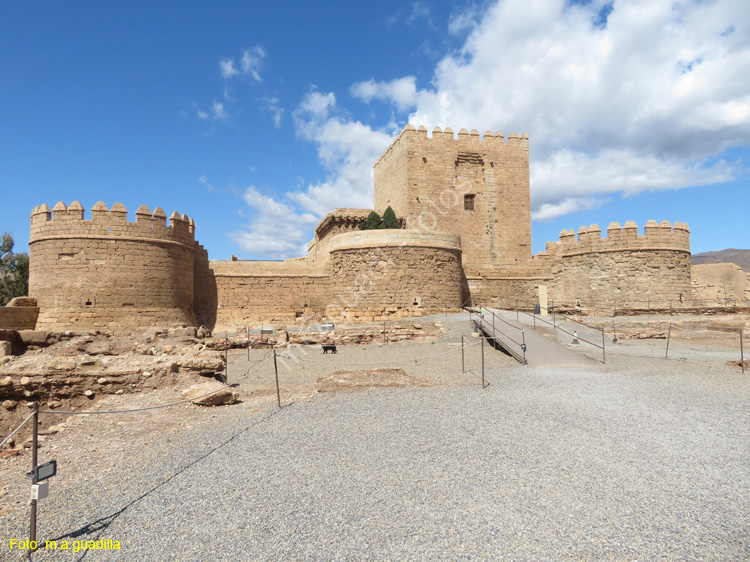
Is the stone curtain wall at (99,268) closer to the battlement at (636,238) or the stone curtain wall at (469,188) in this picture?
the stone curtain wall at (469,188)

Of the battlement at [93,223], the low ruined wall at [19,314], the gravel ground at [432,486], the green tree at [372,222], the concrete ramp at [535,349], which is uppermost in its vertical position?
the green tree at [372,222]

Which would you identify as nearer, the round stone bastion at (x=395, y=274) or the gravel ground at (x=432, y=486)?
the gravel ground at (x=432, y=486)

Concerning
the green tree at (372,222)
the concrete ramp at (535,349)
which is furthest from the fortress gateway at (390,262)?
the concrete ramp at (535,349)

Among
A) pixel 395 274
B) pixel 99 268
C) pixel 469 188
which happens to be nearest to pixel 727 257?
pixel 469 188

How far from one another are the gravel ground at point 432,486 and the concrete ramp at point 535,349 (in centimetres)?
352

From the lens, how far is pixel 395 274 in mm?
18922

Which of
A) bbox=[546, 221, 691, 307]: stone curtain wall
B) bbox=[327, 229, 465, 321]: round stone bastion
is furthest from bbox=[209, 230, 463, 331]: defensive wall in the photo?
bbox=[546, 221, 691, 307]: stone curtain wall

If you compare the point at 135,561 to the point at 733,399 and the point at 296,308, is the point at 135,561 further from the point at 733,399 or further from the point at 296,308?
the point at 296,308

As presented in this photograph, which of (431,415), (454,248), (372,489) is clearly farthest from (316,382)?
(454,248)

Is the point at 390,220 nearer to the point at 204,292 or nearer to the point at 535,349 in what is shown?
the point at 204,292

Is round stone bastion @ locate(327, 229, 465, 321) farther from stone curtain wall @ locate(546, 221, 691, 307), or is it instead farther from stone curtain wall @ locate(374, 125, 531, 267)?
stone curtain wall @ locate(546, 221, 691, 307)

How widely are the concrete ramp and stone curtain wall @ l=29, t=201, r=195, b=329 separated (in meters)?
12.7

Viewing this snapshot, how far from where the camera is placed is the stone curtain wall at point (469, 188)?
25312 mm

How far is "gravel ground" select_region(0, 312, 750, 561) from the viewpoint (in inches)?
125
